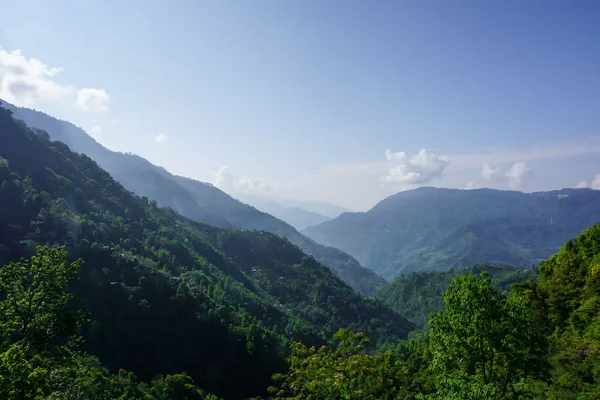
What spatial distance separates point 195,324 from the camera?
100312 mm

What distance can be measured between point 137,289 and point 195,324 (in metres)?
19.0

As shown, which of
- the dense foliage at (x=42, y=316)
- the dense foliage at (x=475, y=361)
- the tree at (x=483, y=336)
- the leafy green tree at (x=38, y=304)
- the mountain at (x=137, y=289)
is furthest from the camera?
the mountain at (x=137, y=289)

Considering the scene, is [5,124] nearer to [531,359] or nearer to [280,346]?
[280,346]

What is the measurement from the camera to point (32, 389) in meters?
16.2

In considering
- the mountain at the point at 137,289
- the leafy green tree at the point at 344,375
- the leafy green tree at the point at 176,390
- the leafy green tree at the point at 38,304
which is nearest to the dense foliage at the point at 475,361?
the leafy green tree at the point at 344,375

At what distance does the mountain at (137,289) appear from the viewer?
9106cm

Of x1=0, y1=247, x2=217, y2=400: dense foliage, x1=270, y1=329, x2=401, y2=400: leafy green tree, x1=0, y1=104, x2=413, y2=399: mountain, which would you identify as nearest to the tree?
x1=270, y1=329, x2=401, y2=400: leafy green tree

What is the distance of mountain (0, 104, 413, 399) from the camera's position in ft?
299

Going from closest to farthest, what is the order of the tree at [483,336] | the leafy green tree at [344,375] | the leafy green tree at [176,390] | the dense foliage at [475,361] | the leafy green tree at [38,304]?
the leafy green tree at [38,304], the leafy green tree at [344,375], the dense foliage at [475,361], the tree at [483,336], the leafy green tree at [176,390]

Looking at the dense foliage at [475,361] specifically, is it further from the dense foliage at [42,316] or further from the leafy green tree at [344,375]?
the dense foliage at [42,316]

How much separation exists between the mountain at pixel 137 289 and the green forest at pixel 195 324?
49 cm

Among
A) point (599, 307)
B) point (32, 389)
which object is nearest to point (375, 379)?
point (32, 389)

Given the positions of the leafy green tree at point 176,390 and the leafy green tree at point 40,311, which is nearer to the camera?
the leafy green tree at point 40,311

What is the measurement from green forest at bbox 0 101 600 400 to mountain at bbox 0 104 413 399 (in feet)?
1.60
